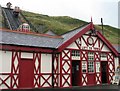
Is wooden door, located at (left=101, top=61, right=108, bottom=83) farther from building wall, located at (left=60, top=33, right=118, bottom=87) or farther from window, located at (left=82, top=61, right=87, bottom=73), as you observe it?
window, located at (left=82, top=61, right=87, bottom=73)

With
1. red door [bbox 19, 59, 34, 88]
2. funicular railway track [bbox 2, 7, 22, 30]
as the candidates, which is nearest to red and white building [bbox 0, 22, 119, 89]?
red door [bbox 19, 59, 34, 88]

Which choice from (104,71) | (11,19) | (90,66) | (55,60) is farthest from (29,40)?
(11,19)

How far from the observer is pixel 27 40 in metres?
20.5

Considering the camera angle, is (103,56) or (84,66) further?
(103,56)

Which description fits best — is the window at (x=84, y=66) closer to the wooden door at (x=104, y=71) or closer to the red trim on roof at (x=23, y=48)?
the wooden door at (x=104, y=71)

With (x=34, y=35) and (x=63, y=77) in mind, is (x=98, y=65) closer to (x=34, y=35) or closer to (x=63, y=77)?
(x=63, y=77)

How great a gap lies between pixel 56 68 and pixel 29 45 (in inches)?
135

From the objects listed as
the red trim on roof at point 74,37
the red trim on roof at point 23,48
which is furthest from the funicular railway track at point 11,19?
the red trim on roof at point 23,48

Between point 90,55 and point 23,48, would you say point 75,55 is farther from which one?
point 23,48

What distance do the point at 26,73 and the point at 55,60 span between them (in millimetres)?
3138

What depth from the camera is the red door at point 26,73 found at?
18.8 m

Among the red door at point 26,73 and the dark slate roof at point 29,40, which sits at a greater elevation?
the dark slate roof at point 29,40

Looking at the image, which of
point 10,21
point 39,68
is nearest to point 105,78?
point 39,68

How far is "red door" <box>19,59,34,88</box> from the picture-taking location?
1878 centimetres
